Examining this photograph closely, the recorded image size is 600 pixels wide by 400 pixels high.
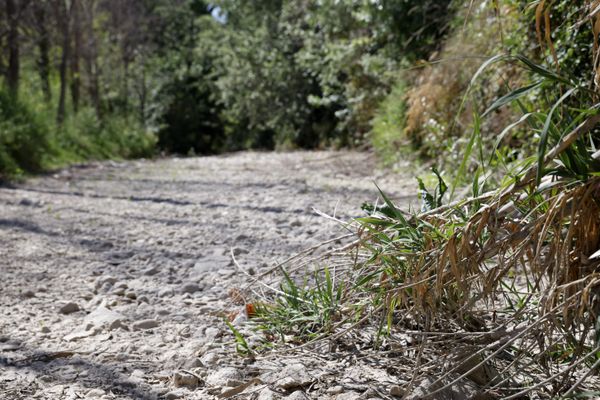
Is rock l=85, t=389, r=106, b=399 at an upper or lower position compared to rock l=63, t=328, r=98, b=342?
upper

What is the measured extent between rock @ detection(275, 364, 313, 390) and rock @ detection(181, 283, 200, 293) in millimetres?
1373

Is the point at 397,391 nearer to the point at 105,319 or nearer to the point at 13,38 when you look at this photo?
the point at 105,319

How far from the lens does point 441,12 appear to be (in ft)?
32.0

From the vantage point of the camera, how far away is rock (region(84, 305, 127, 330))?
282 cm

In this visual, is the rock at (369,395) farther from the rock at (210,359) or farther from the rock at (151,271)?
the rock at (151,271)

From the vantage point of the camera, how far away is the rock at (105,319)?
9.25 ft

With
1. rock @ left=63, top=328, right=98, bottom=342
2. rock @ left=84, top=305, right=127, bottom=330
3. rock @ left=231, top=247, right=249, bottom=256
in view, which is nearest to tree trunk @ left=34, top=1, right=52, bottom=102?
rock @ left=231, top=247, right=249, bottom=256

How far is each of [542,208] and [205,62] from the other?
78.1 ft

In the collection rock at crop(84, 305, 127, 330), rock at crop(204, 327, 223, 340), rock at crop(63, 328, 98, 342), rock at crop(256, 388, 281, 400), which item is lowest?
rock at crop(63, 328, 98, 342)

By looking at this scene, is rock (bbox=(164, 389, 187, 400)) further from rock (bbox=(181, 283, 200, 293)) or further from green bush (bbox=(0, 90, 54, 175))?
green bush (bbox=(0, 90, 54, 175))

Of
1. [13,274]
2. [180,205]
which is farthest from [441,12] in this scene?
[13,274]

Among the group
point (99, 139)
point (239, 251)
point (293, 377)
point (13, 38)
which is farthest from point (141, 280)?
point (99, 139)

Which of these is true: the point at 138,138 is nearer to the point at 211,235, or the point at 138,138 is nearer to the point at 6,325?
the point at 211,235

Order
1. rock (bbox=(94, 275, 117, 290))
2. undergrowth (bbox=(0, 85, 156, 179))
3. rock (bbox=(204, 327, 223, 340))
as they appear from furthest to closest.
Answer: undergrowth (bbox=(0, 85, 156, 179)) → rock (bbox=(94, 275, 117, 290)) → rock (bbox=(204, 327, 223, 340))
